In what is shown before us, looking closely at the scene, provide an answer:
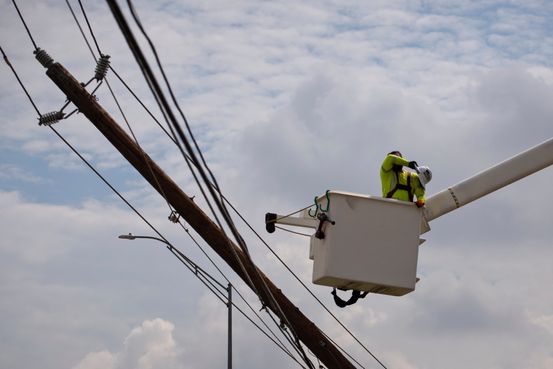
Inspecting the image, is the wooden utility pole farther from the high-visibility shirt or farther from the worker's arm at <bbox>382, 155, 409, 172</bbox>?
the worker's arm at <bbox>382, 155, 409, 172</bbox>

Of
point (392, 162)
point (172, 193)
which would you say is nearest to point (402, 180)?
point (392, 162)

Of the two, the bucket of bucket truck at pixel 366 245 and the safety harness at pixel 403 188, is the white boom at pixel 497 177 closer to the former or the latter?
the safety harness at pixel 403 188

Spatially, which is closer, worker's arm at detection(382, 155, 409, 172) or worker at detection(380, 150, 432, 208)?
worker at detection(380, 150, 432, 208)

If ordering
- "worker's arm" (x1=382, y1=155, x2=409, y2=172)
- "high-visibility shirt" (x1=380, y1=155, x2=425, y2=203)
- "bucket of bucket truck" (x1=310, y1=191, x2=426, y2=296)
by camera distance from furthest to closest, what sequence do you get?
"worker's arm" (x1=382, y1=155, x2=409, y2=172) < "high-visibility shirt" (x1=380, y1=155, x2=425, y2=203) < "bucket of bucket truck" (x1=310, y1=191, x2=426, y2=296)

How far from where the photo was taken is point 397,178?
1330 centimetres

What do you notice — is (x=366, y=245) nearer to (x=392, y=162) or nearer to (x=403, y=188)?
(x=403, y=188)

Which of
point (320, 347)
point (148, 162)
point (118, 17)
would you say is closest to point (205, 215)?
point (148, 162)

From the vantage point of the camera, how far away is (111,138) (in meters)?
14.1

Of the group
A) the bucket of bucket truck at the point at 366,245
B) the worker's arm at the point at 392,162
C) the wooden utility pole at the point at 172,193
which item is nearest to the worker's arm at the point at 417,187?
the worker's arm at the point at 392,162

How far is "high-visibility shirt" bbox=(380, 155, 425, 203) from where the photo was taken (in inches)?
520

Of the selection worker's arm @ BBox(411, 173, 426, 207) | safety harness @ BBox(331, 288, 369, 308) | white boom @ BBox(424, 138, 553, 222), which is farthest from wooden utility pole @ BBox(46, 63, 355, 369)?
white boom @ BBox(424, 138, 553, 222)

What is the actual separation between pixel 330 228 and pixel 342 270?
0.56 m

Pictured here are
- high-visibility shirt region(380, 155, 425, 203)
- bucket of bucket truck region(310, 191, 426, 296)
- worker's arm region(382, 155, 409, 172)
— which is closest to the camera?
bucket of bucket truck region(310, 191, 426, 296)

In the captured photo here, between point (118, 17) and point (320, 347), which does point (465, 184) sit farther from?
point (118, 17)
